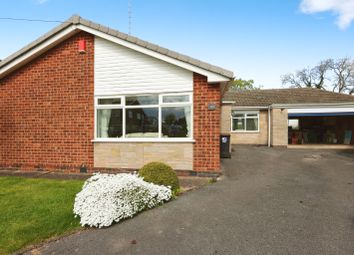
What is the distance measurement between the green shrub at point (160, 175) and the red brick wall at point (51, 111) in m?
3.48

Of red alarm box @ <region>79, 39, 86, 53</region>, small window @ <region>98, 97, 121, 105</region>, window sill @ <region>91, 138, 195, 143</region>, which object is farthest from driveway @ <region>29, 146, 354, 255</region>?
red alarm box @ <region>79, 39, 86, 53</region>

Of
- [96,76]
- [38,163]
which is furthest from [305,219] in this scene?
[38,163]

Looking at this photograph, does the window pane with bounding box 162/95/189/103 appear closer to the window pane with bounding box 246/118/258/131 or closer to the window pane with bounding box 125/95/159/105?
→ the window pane with bounding box 125/95/159/105

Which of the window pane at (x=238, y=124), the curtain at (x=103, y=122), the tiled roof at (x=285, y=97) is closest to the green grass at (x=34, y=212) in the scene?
the curtain at (x=103, y=122)

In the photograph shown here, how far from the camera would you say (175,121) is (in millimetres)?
8227

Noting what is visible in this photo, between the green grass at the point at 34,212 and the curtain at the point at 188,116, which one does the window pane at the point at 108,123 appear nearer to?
the green grass at the point at 34,212

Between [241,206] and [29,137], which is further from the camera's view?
[29,137]

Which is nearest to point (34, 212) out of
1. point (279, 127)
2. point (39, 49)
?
point (39, 49)

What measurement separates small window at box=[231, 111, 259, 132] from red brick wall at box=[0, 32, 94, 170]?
1245 cm

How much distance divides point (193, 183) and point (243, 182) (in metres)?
1.50

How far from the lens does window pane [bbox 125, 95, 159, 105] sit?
27.3 feet

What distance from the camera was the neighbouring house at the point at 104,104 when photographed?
788 centimetres

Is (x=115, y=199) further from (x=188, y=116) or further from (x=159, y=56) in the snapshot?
(x=159, y=56)

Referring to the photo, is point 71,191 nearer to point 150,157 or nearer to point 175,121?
point 150,157
